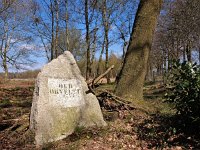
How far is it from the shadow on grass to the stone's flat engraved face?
1538mm

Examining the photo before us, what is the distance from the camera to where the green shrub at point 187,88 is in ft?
18.1

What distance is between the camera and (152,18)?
27.1ft

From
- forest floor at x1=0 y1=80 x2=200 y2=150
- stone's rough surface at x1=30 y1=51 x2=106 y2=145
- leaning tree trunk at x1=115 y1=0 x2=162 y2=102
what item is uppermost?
leaning tree trunk at x1=115 y1=0 x2=162 y2=102

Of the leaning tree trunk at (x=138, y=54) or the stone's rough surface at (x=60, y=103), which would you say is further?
the leaning tree trunk at (x=138, y=54)

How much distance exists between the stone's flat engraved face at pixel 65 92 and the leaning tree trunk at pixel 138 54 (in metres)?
1.70

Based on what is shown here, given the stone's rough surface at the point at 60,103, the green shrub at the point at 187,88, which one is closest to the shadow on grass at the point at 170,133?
the green shrub at the point at 187,88

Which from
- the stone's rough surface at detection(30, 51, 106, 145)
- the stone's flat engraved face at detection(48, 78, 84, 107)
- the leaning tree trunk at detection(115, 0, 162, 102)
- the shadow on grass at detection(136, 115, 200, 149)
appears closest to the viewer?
the shadow on grass at detection(136, 115, 200, 149)

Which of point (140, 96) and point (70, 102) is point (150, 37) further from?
point (70, 102)

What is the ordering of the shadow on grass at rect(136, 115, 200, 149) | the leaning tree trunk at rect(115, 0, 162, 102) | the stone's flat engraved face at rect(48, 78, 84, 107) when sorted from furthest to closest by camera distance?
the leaning tree trunk at rect(115, 0, 162, 102) < the stone's flat engraved face at rect(48, 78, 84, 107) < the shadow on grass at rect(136, 115, 200, 149)

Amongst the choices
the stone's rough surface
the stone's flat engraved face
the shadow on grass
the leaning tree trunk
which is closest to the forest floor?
the shadow on grass

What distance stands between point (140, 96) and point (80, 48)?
34208 millimetres

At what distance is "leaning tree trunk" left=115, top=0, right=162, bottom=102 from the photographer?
7.96 meters

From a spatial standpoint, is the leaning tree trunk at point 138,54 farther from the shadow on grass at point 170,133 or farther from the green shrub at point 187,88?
the green shrub at point 187,88

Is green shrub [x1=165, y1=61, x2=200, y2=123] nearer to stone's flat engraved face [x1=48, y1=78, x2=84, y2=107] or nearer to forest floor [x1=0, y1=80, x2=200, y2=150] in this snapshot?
forest floor [x1=0, y1=80, x2=200, y2=150]
